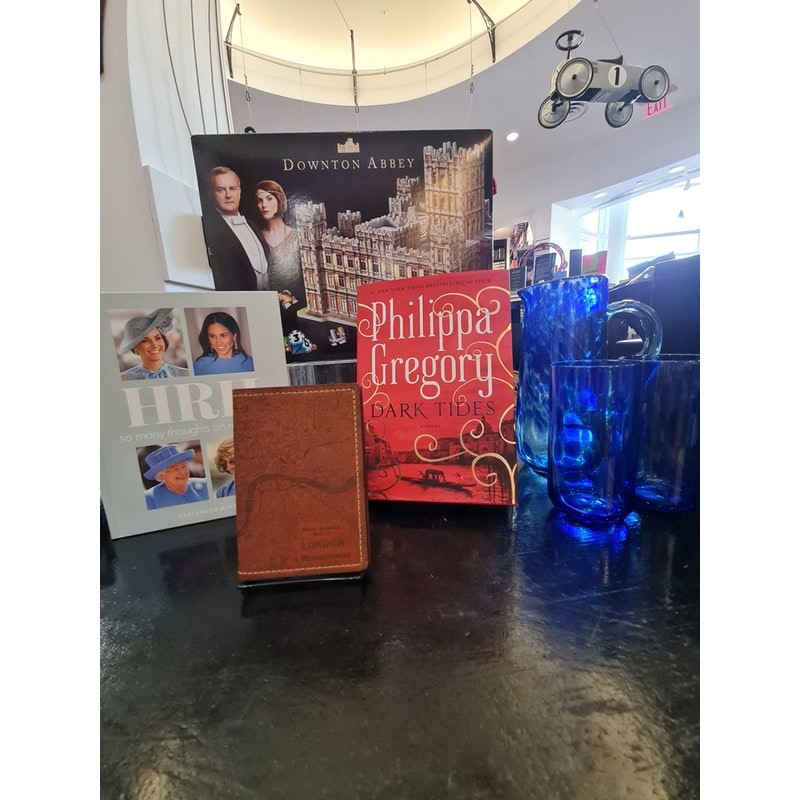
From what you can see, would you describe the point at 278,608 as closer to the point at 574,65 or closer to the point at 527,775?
the point at 527,775

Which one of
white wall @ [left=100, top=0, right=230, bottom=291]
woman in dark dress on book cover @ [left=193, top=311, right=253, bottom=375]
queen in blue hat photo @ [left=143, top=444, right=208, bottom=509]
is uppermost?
white wall @ [left=100, top=0, right=230, bottom=291]

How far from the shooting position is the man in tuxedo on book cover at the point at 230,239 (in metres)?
0.58

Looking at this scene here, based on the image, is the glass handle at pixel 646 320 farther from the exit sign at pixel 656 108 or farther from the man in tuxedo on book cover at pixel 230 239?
the exit sign at pixel 656 108

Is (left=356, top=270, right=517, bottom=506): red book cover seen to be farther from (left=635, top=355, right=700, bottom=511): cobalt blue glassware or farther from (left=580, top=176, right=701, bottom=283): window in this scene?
(left=580, top=176, right=701, bottom=283): window

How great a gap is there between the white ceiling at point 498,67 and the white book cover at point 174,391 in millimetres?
3026

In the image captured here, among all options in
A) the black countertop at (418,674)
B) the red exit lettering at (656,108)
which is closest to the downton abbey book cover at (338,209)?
the black countertop at (418,674)

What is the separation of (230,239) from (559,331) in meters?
0.52

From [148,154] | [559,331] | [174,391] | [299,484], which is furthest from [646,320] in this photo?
[148,154]

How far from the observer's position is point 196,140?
565mm

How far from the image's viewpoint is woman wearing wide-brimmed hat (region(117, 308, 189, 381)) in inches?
17.1

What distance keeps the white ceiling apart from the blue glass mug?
306 centimetres

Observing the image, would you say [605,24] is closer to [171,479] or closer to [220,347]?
[220,347]

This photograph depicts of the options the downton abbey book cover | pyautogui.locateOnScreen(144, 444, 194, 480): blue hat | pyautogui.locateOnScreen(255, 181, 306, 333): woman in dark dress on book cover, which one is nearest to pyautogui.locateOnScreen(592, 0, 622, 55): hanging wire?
the downton abbey book cover

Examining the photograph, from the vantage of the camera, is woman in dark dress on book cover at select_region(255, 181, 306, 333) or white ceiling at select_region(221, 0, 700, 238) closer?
woman in dark dress on book cover at select_region(255, 181, 306, 333)
